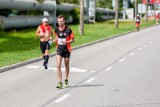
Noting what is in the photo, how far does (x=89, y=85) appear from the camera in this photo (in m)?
13.0

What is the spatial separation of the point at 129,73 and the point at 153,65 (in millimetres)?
2667

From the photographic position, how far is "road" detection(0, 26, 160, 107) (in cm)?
1034

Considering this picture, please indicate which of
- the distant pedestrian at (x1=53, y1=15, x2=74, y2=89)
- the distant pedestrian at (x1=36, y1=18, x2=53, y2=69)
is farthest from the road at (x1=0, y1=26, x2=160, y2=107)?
the distant pedestrian at (x1=53, y1=15, x2=74, y2=89)

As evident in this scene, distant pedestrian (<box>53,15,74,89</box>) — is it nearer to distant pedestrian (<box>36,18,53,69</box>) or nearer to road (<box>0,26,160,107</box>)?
road (<box>0,26,160,107</box>)

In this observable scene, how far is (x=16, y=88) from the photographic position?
1277 centimetres

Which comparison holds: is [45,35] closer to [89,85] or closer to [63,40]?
[89,85]

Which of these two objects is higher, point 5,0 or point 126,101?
point 5,0

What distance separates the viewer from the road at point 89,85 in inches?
407

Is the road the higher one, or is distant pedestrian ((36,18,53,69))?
distant pedestrian ((36,18,53,69))

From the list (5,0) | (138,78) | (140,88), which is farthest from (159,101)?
(5,0)

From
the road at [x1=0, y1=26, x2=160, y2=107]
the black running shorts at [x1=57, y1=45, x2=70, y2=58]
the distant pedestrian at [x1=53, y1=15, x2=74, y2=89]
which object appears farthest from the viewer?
the black running shorts at [x1=57, y1=45, x2=70, y2=58]

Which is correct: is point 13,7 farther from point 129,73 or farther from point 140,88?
point 140,88

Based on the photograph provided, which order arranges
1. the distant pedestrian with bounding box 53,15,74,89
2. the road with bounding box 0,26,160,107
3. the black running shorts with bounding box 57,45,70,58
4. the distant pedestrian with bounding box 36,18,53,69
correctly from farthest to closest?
the distant pedestrian with bounding box 36,18,53,69, the black running shorts with bounding box 57,45,70,58, the distant pedestrian with bounding box 53,15,74,89, the road with bounding box 0,26,160,107

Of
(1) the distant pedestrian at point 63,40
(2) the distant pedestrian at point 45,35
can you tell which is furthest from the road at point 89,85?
(1) the distant pedestrian at point 63,40
